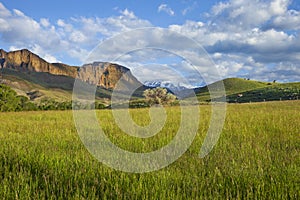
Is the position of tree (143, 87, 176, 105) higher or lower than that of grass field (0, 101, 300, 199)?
higher

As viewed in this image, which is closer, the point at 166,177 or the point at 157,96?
the point at 166,177

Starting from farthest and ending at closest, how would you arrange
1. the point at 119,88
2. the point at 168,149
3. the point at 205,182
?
1. the point at 119,88
2. the point at 168,149
3. the point at 205,182

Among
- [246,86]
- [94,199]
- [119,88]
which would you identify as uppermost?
[246,86]

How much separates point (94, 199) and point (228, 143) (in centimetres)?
389

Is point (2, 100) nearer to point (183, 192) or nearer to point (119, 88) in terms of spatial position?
point (119, 88)

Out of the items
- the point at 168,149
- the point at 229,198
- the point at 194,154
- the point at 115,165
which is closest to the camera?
the point at 229,198

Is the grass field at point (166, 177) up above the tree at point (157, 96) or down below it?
below

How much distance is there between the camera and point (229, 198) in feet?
Result: 10.9

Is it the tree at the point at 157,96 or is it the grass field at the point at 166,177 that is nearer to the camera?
the grass field at the point at 166,177

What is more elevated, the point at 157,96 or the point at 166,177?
the point at 157,96

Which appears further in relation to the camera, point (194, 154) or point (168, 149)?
point (168, 149)

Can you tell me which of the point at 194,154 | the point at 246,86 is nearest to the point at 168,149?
the point at 194,154

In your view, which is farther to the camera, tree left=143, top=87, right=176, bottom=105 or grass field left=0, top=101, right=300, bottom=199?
tree left=143, top=87, right=176, bottom=105

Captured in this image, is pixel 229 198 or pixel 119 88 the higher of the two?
pixel 119 88
